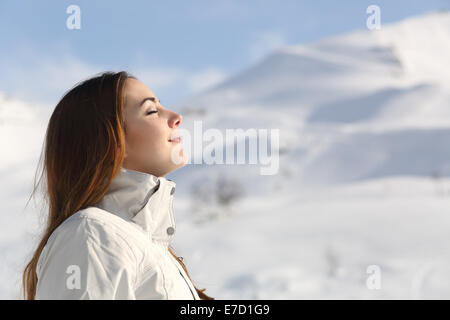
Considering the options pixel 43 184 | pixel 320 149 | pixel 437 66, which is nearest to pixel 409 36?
pixel 437 66

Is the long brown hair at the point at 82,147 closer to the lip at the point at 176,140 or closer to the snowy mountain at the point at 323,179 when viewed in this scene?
the lip at the point at 176,140

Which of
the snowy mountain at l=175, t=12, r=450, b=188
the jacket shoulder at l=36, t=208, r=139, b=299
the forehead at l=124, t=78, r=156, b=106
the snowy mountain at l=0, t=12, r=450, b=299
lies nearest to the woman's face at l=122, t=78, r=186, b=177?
the forehead at l=124, t=78, r=156, b=106

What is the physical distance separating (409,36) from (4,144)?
86.3m

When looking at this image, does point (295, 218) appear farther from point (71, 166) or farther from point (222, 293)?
point (71, 166)

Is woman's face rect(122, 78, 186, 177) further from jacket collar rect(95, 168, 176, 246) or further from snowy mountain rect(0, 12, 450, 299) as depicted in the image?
snowy mountain rect(0, 12, 450, 299)

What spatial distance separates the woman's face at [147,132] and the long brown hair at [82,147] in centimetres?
4

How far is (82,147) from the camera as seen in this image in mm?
1453

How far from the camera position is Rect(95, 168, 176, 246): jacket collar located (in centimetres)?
146

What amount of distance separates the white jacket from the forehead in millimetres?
214

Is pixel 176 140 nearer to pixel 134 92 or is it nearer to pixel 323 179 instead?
pixel 134 92

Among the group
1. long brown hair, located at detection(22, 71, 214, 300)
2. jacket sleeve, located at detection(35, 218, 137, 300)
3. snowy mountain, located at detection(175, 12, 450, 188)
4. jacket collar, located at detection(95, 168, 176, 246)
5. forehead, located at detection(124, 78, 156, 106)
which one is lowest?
jacket sleeve, located at detection(35, 218, 137, 300)

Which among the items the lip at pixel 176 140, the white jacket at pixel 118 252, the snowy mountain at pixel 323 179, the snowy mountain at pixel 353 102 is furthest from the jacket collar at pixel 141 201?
the snowy mountain at pixel 353 102

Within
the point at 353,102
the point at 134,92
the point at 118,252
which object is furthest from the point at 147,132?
the point at 353,102

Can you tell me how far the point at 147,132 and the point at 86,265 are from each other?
1.66 ft
